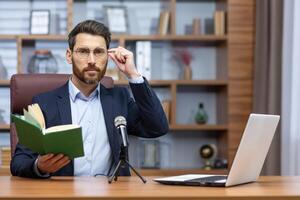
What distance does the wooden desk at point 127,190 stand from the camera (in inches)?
60.9

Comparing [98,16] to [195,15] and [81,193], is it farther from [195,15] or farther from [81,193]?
[81,193]

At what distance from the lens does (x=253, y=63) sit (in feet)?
14.4

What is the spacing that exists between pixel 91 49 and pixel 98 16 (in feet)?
7.03

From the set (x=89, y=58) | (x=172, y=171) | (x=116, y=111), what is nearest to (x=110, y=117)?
(x=116, y=111)

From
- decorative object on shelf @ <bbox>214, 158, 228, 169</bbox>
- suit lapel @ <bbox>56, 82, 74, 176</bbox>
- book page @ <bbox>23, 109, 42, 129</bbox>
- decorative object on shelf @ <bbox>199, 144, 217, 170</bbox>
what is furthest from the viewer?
decorative object on shelf @ <bbox>199, 144, 217, 170</bbox>

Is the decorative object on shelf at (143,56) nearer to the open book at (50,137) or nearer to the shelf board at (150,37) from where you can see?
the shelf board at (150,37)

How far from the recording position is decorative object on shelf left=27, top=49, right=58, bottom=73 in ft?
14.4

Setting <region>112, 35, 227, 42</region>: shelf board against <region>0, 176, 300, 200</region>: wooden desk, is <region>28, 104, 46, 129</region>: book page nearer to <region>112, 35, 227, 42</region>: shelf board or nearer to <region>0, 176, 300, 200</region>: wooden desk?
<region>0, 176, 300, 200</region>: wooden desk

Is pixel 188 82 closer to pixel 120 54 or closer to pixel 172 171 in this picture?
pixel 172 171

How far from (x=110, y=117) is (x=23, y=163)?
0.48 metres

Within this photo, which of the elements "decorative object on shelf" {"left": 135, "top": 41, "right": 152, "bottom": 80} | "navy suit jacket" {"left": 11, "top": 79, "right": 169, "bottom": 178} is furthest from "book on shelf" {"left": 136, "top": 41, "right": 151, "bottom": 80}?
"navy suit jacket" {"left": 11, "top": 79, "right": 169, "bottom": 178}

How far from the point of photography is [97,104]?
255cm

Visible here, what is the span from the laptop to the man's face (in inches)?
27.0

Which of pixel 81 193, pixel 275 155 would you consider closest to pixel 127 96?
pixel 81 193
